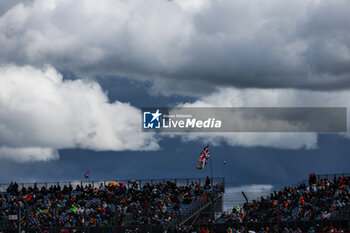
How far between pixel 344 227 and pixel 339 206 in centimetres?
290

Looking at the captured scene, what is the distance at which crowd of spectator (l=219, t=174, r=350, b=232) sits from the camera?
147ft

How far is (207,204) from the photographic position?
56.0 metres

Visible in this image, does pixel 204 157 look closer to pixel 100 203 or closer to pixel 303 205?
pixel 100 203

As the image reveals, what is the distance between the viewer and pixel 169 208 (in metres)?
54.5

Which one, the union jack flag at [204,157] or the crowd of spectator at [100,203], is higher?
the union jack flag at [204,157]

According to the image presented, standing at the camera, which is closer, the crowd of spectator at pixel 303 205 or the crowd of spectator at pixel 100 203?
the crowd of spectator at pixel 303 205

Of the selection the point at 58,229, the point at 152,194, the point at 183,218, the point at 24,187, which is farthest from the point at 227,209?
the point at 24,187

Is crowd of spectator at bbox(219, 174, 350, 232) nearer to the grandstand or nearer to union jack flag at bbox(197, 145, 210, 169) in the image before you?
the grandstand

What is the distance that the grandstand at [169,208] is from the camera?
44969 millimetres

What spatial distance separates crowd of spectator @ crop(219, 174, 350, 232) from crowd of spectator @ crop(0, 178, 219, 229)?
6374 millimetres

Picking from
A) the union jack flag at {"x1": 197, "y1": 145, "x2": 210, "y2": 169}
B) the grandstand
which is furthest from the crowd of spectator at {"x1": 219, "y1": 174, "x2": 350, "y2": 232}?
the union jack flag at {"x1": 197, "y1": 145, "x2": 210, "y2": 169}

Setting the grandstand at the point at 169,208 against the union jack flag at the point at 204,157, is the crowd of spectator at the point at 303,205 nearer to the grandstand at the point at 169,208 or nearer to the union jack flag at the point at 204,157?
the grandstand at the point at 169,208

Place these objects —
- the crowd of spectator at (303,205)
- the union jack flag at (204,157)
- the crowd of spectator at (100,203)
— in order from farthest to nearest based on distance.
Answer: the union jack flag at (204,157), the crowd of spectator at (100,203), the crowd of spectator at (303,205)

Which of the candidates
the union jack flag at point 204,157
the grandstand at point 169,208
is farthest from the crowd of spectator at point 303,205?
the union jack flag at point 204,157
